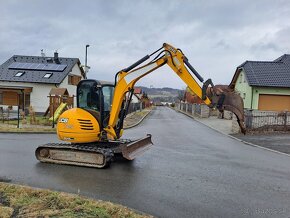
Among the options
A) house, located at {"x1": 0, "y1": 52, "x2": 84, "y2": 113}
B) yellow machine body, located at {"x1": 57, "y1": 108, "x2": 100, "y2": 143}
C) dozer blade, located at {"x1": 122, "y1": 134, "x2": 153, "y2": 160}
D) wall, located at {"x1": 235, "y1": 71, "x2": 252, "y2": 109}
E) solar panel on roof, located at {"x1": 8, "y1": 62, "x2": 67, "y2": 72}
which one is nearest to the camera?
dozer blade, located at {"x1": 122, "y1": 134, "x2": 153, "y2": 160}

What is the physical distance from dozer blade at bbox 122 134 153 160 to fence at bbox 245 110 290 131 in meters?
11.1

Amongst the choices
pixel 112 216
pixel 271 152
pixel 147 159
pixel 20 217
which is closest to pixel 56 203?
pixel 20 217

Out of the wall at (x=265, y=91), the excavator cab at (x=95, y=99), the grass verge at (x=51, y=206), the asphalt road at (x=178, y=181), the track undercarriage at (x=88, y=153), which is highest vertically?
the wall at (x=265, y=91)

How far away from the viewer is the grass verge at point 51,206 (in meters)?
5.25

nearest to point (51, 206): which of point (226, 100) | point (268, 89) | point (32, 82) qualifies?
point (226, 100)

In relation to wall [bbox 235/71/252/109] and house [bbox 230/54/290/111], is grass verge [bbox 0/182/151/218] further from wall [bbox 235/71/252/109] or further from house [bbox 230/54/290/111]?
wall [bbox 235/71/252/109]

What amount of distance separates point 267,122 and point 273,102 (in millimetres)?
9944

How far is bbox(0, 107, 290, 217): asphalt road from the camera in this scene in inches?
245

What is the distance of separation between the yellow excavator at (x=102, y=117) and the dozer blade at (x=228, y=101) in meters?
0.06

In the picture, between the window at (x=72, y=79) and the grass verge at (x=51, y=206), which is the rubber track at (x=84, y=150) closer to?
the grass verge at (x=51, y=206)

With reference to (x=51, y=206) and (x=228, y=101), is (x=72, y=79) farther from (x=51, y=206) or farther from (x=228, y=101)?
(x=51, y=206)

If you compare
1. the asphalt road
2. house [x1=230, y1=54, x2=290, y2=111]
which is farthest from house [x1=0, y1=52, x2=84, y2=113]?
the asphalt road

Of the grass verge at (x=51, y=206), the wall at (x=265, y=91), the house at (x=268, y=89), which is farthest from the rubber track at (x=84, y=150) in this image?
the wall at (x=265, y=91)

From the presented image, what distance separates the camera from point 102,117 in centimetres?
980
